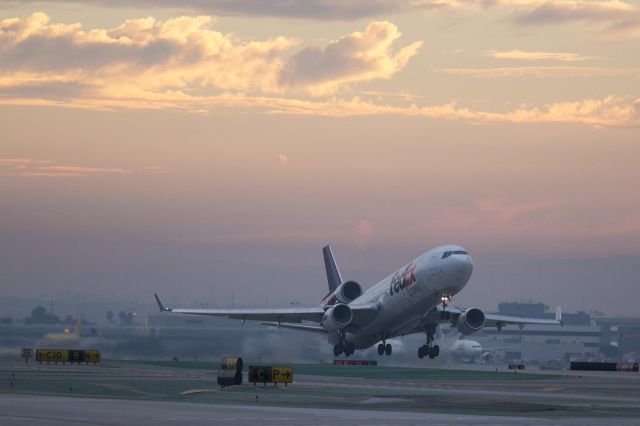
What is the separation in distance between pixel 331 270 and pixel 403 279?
23.9 m

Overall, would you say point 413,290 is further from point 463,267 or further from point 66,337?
point 66,337

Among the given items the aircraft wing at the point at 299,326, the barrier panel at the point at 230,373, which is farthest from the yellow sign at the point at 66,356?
the barrier panel at the point at 230,373

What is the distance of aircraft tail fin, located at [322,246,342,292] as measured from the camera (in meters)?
98.9

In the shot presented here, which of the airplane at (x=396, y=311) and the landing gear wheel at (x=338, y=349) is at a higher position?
the airplane at (x=396, y=311)

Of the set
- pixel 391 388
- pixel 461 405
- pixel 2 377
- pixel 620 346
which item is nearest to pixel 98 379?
pixel 2 377

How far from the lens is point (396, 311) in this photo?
78.2 meters

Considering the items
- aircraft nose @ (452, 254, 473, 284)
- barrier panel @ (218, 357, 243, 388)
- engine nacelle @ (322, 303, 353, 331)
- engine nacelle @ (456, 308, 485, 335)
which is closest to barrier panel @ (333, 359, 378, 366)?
engine nacelle @ (456, 308, 485, 335)

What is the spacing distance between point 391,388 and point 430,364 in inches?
1571

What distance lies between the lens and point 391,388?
58781 millimetres

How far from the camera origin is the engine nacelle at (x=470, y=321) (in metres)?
84.0

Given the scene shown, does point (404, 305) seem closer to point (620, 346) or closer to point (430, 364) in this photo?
point (430, 364)

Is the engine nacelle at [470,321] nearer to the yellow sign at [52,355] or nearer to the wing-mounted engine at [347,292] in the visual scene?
the wing-mounted engine at [347,292]

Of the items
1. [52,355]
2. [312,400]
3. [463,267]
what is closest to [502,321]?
[463,267]

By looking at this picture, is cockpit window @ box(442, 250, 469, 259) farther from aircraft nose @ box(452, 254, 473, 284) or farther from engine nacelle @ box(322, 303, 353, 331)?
engine nacelle @ box(322, 303, 353, 331)
